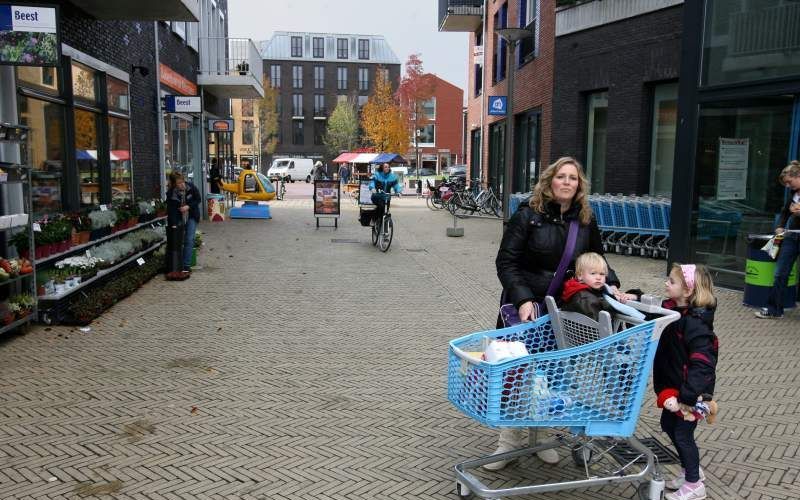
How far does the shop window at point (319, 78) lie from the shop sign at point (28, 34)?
85.4m

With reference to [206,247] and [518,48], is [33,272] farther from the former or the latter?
A: [518,48]

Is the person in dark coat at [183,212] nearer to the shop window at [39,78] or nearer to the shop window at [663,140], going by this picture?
the shop window at [39,78]

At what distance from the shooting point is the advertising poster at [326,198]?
19.0 m

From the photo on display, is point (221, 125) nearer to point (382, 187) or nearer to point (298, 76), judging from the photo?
point (382, 187)

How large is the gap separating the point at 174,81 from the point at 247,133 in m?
58.0

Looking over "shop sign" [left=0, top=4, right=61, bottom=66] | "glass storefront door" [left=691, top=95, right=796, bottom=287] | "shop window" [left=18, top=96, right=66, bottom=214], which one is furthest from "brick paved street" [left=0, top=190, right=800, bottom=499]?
"shop sign" [left=0, top=4, right=61, bottom=66]

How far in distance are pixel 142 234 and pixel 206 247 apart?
3490 mm

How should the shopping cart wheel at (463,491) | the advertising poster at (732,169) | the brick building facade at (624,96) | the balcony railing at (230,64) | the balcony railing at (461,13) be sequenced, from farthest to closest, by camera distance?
the balcony railing at (461,13) < the balcony railing at (230,64) < the brick building facade at (624,96) < the advertising poster at (732,169) < the shopping cart wheel at (463,491)

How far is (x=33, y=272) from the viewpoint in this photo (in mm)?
7254

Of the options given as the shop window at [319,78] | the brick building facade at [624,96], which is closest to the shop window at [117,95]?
the brick building facade at [624,96]

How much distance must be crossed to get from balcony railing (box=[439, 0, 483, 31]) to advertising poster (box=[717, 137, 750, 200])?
814 inches

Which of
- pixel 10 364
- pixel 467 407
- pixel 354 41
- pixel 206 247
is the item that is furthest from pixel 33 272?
pixel 354 41

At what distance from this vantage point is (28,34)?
689 centimetres

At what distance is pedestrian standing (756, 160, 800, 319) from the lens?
26.8 ft
